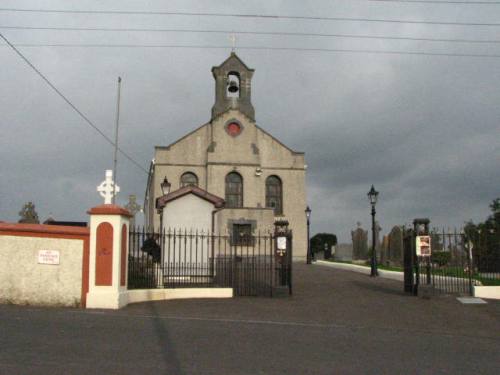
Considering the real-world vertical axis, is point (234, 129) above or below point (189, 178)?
above

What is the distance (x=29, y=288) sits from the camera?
12.4 meters

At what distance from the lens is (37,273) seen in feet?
40.8

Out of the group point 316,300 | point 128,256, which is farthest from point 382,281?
point 128,256

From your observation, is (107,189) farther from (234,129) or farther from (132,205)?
(234,129)

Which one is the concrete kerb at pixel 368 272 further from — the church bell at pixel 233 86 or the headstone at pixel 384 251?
the church bell at pixel 233 86

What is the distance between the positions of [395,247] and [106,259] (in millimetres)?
24612

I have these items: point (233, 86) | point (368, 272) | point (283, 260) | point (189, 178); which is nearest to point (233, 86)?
point (233, 86)

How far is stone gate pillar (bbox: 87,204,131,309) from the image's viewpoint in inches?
481

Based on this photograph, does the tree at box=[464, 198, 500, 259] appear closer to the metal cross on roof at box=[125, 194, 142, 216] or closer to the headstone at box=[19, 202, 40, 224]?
the metal cross on roof at box=[125, 194, 142, 216]

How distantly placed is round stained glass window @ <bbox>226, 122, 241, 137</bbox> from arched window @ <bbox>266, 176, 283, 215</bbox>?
15.3 feet

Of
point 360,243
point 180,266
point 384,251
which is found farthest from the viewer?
point 360,243

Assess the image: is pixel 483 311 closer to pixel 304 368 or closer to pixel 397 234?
pixel 304 368

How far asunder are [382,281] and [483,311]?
28.8ft

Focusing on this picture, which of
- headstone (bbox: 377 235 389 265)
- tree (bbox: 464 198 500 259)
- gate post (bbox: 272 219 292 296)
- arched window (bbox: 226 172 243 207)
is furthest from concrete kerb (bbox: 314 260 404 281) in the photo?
arched window (bbox: 226 172 243 207)
